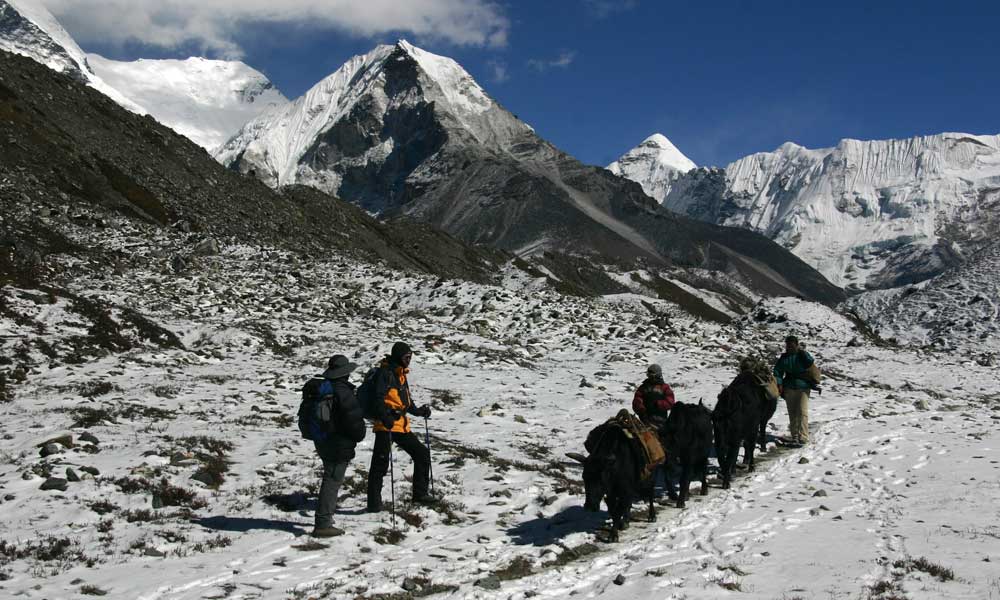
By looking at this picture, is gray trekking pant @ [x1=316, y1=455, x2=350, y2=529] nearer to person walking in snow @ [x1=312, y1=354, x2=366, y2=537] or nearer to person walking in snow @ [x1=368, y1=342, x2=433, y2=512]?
person walking in snow @ [x1=312, y1=354, x2=366, y2=537]

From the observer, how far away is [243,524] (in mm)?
10133

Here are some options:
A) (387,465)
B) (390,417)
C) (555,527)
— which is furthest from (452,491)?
(390,417)

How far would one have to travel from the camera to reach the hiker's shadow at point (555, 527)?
10344 mm

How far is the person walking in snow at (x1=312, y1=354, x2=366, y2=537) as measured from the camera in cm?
986

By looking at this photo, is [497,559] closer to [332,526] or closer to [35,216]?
[332,526]

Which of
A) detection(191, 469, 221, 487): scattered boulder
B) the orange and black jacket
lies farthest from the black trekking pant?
detection(191, 469, 221, 487): scattered boulder

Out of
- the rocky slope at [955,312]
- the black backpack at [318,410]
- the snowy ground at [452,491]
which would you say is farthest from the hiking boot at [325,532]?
the rocky slope at [955,312]

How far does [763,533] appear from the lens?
10430 millimetres

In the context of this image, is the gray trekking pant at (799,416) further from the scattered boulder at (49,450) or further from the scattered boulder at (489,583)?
the scattered boulder at (49,450)

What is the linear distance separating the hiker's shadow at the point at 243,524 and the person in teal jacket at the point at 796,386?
12139mm

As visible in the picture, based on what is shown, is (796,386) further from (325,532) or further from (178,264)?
(178,264)

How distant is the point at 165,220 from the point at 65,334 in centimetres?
3558

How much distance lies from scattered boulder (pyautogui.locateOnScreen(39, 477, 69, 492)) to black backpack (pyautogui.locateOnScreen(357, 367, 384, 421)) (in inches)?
175

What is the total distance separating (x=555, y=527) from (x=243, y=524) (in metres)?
4.50
